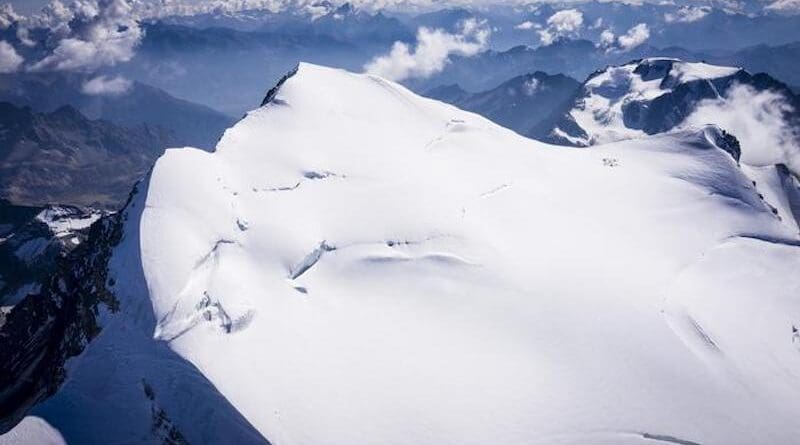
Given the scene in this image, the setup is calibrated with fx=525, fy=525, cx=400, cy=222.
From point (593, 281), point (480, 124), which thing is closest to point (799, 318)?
point (593, 281)

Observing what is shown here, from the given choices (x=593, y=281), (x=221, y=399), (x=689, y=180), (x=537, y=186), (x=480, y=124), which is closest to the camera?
(x=221, y=399)

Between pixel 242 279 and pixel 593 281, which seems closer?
pixel 242 279

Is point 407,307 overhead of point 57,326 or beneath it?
overhead

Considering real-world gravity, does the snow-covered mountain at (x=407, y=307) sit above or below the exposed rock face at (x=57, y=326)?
above

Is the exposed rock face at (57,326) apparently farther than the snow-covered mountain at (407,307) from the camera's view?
Yes

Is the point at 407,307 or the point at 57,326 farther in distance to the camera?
the point at 57,326

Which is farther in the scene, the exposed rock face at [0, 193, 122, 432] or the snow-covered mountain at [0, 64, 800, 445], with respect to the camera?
the exposed rock face at [0, 193, 122, 432]

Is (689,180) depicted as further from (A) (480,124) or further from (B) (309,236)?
(B) (309,236)

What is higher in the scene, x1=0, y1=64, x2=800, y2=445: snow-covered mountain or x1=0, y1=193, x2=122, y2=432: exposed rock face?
x1=0, y1=64, x2=800, y2=445: snow-covered mountain
